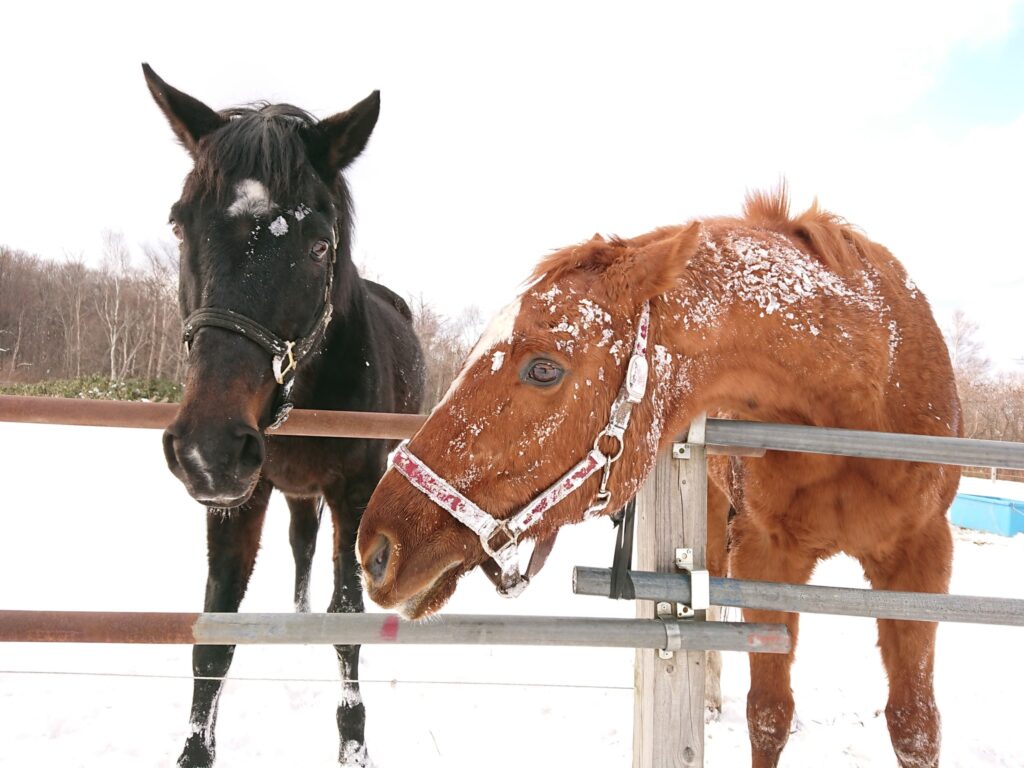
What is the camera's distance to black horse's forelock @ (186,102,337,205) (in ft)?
7.94

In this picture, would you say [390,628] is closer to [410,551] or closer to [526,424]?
[410,551]

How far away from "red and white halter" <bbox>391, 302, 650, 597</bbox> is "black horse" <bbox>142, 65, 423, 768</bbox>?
0.85m

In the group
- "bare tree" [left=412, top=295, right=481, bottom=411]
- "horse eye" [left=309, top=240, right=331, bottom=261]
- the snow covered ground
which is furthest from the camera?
"bare tree" [left=412, top=295, right=481, bottom=411]

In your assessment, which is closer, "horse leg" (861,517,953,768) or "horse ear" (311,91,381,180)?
"horse leg" (861,517,953,768)

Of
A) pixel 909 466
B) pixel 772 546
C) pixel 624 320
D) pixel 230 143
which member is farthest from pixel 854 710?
pixel 230 143

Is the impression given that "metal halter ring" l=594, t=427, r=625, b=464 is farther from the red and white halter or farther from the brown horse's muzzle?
the brown horse's muzzle

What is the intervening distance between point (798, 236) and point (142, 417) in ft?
9.77

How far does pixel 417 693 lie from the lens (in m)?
4.23

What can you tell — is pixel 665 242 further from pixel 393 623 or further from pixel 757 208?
pixel 393 623

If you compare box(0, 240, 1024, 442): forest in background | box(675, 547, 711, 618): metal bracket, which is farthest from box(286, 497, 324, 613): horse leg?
box(0, 240, 1024, 442): forest in background

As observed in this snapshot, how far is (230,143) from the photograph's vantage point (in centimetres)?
248

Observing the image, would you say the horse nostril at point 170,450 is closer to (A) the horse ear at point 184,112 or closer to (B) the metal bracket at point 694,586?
(A) the horse ear at point 184,112

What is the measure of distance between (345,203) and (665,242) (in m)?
2.05

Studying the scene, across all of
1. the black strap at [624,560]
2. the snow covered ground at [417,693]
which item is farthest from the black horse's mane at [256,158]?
the snow covered ground at [417,693]
